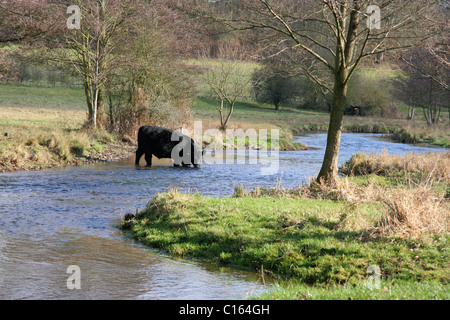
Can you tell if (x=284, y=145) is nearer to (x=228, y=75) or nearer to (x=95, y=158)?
(x=228, y=75)

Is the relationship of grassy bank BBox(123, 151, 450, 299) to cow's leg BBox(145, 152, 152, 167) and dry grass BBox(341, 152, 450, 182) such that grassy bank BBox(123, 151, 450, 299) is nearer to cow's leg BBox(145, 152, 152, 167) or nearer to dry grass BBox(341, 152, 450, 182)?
dry grass BBox(341, 152, 450, 182)

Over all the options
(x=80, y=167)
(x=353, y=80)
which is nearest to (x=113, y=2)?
(x=80, y=167)

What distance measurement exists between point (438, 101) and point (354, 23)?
129ft

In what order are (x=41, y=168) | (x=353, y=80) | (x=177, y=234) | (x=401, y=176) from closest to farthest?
(x=177, y=234) < (x=401, y=176) < (x=41, y=168) < (x=353, y=80)

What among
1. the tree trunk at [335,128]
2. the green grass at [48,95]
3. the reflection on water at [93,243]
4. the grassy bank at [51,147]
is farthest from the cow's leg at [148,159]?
the green grass at [48,95]

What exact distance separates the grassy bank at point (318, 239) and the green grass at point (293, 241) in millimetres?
17

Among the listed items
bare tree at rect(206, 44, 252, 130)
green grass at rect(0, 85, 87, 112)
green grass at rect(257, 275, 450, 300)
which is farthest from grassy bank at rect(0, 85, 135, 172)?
green grass at rect(0, 85, 87, 112)

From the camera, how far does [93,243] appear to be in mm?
9094

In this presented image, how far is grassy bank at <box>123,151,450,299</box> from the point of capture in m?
6.79

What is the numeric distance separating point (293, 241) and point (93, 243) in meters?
3.89

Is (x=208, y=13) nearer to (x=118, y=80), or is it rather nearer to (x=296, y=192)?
(x=296, y=192)

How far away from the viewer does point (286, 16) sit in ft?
41.8

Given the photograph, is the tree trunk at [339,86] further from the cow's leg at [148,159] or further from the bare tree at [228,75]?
the bare tree at [228,75]

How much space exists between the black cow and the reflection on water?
2.33 meters
